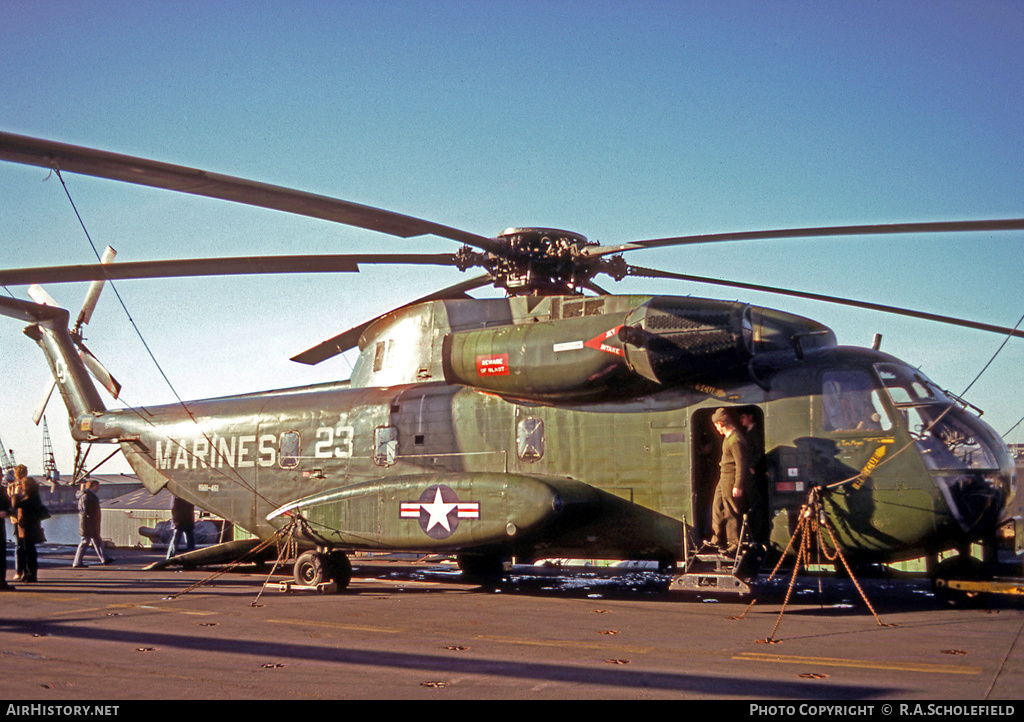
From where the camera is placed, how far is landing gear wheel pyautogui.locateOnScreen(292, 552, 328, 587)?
1200cm

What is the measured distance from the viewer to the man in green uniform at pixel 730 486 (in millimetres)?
9625

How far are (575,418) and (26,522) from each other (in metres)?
8.76

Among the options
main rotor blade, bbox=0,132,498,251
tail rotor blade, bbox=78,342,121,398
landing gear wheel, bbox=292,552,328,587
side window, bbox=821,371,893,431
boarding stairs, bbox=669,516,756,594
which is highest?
main rotor blade, bbox=0,132,498,251

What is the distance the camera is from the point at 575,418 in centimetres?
1109

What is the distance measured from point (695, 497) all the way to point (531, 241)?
4.03m

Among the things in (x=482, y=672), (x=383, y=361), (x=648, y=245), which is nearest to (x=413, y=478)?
(x=383, y=361)

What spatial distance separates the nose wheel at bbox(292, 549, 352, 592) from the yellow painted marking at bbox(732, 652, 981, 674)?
6949mm

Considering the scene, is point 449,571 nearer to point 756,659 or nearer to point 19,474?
point 19,474

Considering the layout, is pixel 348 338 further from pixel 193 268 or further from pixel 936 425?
pixel 936 425

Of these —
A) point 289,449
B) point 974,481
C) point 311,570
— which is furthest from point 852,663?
point 289,449

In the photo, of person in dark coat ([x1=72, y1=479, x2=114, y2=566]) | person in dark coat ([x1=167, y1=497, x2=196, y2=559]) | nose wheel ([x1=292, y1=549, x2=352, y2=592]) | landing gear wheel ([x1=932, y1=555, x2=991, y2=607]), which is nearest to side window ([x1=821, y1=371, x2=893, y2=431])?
landing gear wheel ([x1=932, y1=555, x2=991, y2=607])

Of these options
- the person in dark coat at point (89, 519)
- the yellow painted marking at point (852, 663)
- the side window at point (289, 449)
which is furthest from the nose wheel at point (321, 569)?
the yellow painted marking at point (852, 663)

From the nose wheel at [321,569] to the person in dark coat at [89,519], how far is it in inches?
247

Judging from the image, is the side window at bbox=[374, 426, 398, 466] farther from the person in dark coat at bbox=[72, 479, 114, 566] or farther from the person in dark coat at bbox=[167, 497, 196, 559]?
the person in dark coat at bbox=[72, 479, 114, 566]
